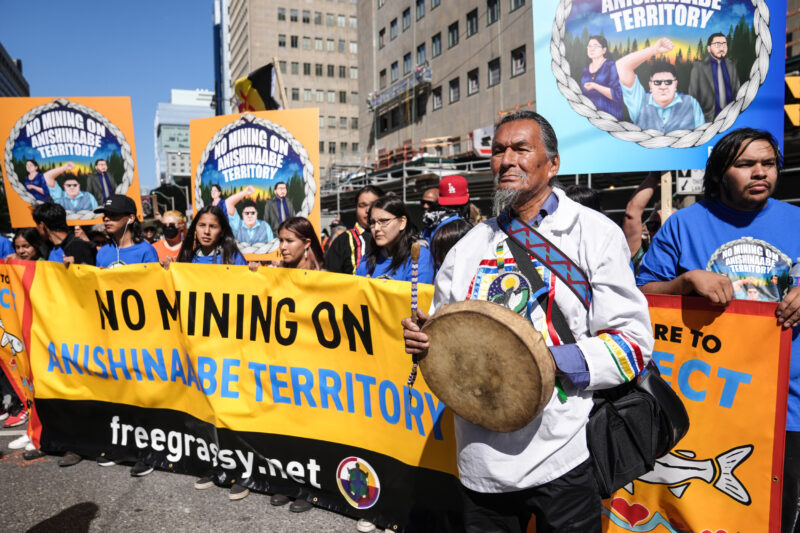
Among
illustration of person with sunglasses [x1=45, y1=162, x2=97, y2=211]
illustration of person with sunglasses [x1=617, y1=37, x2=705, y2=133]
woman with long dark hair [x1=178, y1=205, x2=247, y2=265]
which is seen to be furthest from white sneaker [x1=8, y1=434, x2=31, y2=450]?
illustration of person with sunglasses [x1=617, y1=37, x2=705, y2=133]

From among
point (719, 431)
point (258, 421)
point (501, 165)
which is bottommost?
point (258, 421)

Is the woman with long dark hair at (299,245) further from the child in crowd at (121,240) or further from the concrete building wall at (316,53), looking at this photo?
the concrete building wall at (316,53)

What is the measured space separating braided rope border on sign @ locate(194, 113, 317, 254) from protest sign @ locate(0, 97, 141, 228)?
46.5 inches

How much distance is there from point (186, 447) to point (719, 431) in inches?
127

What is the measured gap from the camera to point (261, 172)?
500 cm

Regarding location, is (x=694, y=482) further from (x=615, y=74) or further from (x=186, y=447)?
(x=186, y=447)

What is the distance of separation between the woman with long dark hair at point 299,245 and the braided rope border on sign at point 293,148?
2.44ft

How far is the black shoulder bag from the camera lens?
69.6 inches

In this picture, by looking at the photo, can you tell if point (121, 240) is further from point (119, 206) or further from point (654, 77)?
point (654, 77)

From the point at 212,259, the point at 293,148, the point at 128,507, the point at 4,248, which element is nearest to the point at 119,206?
the point at 212,259

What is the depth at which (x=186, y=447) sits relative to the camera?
3.78 meters

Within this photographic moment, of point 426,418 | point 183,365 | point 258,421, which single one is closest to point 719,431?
point 426,418

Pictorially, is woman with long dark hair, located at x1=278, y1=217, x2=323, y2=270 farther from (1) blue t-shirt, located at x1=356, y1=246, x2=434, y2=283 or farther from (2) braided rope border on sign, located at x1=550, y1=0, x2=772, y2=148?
(2) braided rope border on sign, located at x1=550, y1=0, x2=772, y2=148

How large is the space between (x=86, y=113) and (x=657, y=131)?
18.0ft
